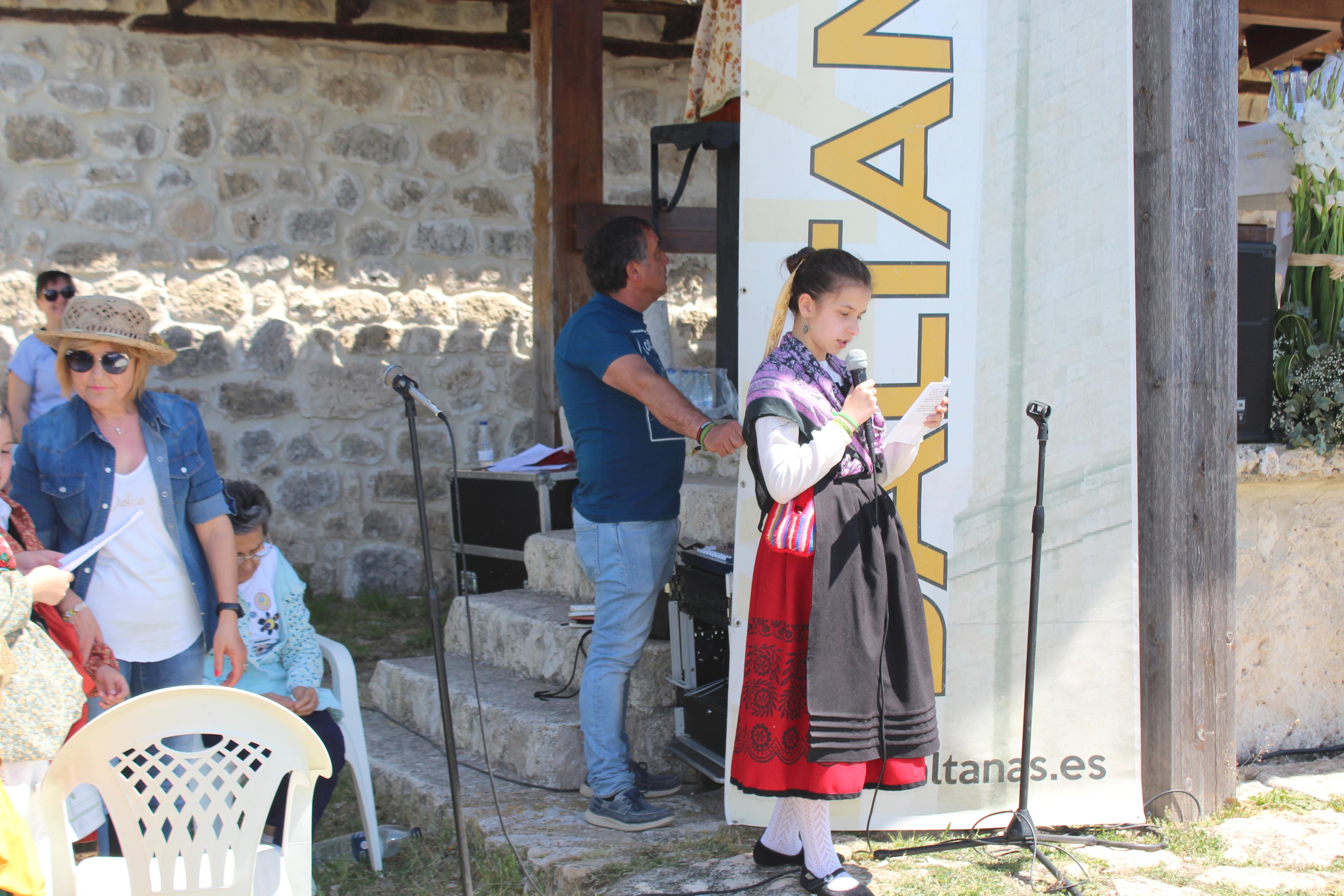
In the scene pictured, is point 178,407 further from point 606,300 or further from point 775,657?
point 775,657

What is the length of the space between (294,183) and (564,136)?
1527 mm

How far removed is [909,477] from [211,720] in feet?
5.71

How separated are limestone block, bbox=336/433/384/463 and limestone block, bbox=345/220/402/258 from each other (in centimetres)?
90

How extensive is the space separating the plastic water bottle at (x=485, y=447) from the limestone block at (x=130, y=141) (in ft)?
6.40

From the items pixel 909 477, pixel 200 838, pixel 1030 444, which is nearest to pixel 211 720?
pixel 200 838

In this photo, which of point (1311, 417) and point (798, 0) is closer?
point (798, 0)

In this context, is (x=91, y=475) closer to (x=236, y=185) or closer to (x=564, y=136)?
(x=564, y=136)

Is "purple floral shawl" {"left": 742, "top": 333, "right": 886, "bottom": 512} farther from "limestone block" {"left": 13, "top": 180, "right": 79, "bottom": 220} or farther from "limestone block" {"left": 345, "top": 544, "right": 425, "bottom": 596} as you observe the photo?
"limestone block" {"left": 13, "top": 180, "right": 79, "bottom": 220}

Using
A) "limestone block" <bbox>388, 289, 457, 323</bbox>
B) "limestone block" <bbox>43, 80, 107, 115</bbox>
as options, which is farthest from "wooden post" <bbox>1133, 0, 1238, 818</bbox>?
"limestone block" <bbox>43, 80, 107, 115</bbox>

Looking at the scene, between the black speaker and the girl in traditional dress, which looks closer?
the girl in traditional dress

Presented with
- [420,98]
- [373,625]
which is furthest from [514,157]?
[373,625]

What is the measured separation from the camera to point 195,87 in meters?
5.20

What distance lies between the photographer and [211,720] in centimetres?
191

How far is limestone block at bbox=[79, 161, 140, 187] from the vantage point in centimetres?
506
